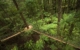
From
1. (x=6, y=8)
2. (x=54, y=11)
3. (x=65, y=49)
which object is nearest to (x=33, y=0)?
(x=6, y=8)

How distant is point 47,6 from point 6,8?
3.32 metres

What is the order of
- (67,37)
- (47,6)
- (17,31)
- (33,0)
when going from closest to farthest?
(67,37) < (33,0) < (17,31) < (47,6)

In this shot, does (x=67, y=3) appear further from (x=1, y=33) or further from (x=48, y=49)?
(x=1, y=33)

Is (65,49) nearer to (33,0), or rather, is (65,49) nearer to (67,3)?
(33,0)

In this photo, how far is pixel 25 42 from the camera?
7707mm

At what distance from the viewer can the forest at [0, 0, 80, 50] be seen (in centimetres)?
593

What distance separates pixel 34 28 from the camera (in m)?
7.70

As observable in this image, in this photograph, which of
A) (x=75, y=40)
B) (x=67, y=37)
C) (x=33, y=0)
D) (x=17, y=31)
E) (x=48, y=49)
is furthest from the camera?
(x=17, y=31)

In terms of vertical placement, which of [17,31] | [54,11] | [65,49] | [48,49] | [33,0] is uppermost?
[33,0]

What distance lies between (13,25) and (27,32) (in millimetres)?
1222

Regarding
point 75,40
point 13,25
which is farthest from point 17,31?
point 75,40

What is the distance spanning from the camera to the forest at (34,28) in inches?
233

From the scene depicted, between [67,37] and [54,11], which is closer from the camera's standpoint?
[67,37]

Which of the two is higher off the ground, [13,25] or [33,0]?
[33,0]
